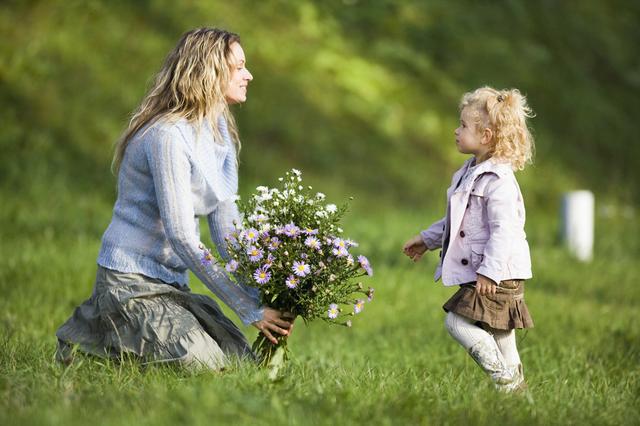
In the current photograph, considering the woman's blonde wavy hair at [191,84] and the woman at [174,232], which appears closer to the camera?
the woman at [174,232]

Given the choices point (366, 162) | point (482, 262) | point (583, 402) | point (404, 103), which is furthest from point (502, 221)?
point (404, 103)

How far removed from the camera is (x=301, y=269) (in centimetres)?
388

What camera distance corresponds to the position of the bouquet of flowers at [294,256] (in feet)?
12.9

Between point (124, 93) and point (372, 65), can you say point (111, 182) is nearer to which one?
point (124, 93)

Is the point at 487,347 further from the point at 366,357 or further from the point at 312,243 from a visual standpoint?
the point at 366,357

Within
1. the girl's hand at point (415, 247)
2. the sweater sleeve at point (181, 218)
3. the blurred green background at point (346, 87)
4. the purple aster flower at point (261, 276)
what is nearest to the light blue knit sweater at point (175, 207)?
the sweater sleeve at point (181, 218)

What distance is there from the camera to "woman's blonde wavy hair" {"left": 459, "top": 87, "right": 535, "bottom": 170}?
4.12 meters

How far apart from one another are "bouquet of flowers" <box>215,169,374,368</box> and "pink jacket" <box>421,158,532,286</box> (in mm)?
461

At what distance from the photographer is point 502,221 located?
13.2 feet

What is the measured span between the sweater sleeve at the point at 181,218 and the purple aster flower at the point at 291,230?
1.23 ft

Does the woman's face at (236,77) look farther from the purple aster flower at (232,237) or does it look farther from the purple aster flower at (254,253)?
the purple aster flower at (254,253)

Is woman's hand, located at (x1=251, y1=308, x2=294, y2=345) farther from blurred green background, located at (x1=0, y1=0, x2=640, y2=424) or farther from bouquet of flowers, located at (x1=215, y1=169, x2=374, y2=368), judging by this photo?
blurred green background, located at (x1=0, y1=0, x2=640, y2=424)

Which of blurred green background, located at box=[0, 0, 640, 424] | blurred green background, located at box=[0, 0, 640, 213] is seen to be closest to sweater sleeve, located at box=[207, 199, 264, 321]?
blurred green background, located at box=[0, 0, 640, 424]

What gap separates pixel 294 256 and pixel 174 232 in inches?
23.0
